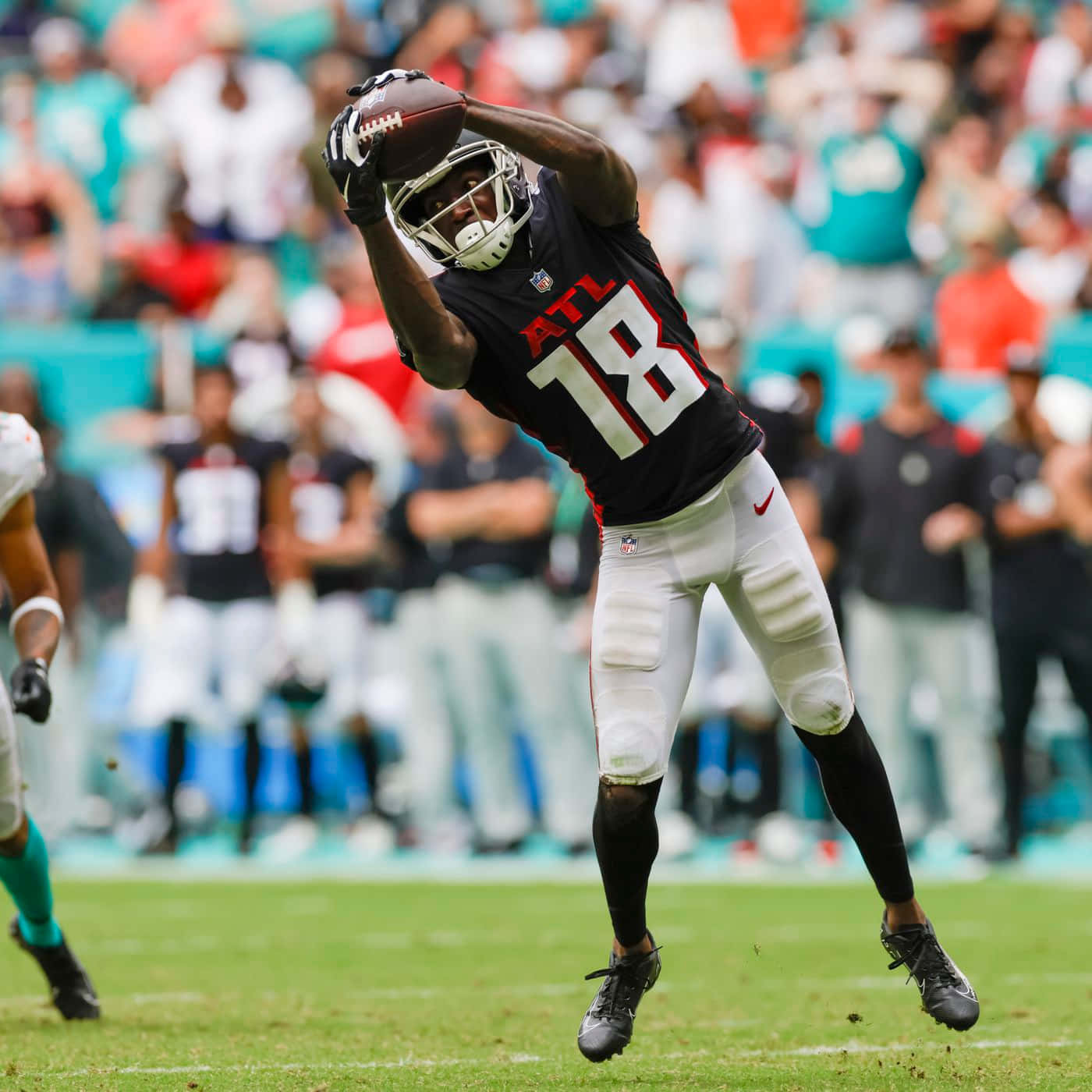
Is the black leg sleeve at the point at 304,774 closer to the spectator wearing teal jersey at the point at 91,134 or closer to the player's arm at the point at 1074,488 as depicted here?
the player's arm at the point at 1074,488

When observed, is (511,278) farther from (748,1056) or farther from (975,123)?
(975,123)

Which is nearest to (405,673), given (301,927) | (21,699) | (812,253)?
(301,927)

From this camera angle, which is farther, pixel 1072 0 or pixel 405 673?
pixel 1072 0

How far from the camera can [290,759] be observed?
11.2 meters

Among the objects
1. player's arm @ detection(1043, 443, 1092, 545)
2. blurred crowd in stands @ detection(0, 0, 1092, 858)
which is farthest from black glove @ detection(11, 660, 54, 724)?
player's arm @ detection(1043, 443, 1092, 545)

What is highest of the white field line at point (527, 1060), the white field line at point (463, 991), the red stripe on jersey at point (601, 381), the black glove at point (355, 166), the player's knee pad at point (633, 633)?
the black glove at point (355, 166)

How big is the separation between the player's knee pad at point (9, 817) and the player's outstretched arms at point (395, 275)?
162 centimetres

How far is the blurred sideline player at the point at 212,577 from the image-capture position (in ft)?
34.1

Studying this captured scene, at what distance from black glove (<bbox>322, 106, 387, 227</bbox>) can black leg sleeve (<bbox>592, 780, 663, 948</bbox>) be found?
144cm

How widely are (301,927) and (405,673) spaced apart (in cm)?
305

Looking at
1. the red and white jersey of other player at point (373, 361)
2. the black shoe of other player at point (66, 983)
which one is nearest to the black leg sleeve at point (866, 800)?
the black shoe of other player at point (66, 983)

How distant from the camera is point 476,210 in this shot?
4.48m

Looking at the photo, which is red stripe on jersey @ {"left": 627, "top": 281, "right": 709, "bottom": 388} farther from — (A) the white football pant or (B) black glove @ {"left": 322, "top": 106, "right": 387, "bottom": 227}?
(B) black glove @ {"left": 322, "top": 106, "right": 387, "bottom": 227}

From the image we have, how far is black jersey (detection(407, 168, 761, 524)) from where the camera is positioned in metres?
4.61
